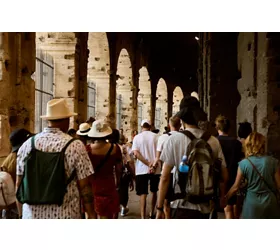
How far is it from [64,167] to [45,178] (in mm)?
164

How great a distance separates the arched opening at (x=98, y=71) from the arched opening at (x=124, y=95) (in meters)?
3.17

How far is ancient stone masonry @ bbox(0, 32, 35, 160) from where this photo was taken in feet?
19.9

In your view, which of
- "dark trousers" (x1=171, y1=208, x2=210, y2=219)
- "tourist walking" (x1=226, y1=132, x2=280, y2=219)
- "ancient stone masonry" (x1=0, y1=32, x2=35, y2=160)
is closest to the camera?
"dark trousers" (x1=171, y1=208, x2=210, y2=219)

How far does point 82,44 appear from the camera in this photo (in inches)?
407

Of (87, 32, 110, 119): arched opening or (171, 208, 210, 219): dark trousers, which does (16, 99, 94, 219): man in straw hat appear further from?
(87, 32, 110, 119): arched opening

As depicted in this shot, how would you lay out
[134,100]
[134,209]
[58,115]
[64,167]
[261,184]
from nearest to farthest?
[64,167]
[58,115]
[261,184]
[134,209]
[134,100]

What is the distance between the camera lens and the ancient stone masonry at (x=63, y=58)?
31.6 ft

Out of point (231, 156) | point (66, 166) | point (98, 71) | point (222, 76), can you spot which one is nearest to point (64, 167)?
point (66, 166)

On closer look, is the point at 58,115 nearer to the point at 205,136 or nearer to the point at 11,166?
the point at 11,166

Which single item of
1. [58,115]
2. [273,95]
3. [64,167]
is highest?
[273,95]

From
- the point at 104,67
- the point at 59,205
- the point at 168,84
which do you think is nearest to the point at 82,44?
the point at 104,67

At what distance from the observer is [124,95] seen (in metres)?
16.9

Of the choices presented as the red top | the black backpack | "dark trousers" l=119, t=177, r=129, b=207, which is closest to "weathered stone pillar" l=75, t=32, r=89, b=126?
"dark trousers" l=119, t=177, r=129, b=207

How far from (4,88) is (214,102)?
7571mm
